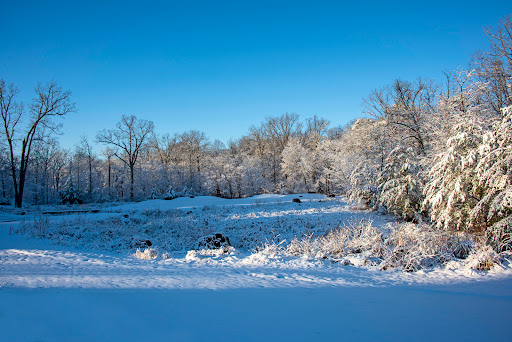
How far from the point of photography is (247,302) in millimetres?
3604

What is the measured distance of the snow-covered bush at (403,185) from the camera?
1229cm

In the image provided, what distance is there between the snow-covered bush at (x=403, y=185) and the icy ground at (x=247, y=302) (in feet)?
25.8

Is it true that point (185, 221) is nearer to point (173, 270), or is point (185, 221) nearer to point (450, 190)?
point (173, 270)

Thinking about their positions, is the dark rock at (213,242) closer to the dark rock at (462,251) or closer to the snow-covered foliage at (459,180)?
the dark rock at (462,251)

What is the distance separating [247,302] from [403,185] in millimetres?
11107

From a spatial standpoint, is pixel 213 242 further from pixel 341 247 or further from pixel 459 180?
pixel 459 180

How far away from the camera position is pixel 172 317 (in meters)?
3.07

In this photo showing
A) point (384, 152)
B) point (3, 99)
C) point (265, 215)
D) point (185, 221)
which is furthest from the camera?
point (3, 99)

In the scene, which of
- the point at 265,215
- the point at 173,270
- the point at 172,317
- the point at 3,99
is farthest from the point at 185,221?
the point at 3,99

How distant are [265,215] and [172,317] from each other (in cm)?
1303

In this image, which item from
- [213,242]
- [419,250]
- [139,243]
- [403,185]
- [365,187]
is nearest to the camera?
[419,250]

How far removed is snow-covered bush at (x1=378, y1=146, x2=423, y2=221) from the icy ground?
7878mm

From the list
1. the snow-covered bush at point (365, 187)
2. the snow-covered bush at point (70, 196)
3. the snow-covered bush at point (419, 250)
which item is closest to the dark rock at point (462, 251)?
the snow-covered bush at point (419, 250)

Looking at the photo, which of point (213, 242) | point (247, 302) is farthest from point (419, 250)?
point (213, 242)
